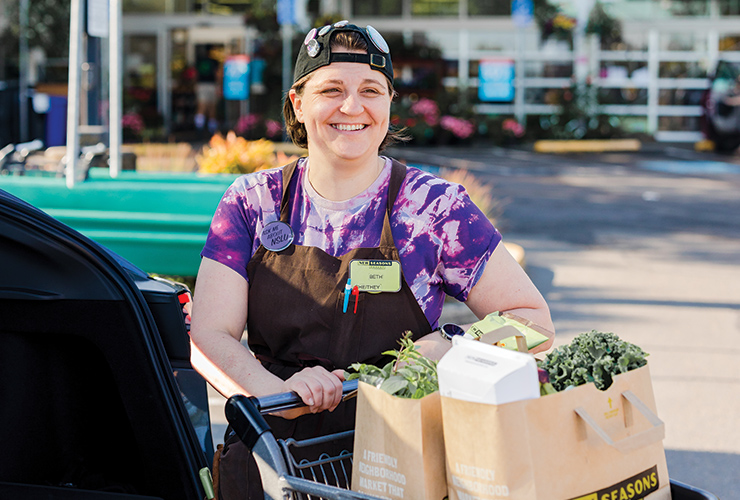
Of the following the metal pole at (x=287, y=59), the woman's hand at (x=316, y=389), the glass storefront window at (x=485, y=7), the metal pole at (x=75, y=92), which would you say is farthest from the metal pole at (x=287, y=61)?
the woman's hand at (x=316, y=389)

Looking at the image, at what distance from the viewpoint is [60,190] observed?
18.1 ft

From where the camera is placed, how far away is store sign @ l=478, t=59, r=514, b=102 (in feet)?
82.3

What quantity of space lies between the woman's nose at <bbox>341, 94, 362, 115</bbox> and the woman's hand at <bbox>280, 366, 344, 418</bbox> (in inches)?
29.3

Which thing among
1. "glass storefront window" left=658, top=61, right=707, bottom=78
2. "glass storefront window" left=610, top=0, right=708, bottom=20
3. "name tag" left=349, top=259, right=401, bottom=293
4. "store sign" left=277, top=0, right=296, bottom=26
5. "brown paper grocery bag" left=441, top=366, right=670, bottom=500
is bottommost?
"brown paper grocery bag" left=441, top=366, right=670, bottom=500

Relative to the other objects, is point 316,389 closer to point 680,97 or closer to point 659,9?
point 680,97

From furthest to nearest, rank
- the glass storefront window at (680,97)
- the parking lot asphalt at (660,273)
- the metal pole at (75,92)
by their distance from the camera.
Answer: the glass storefront window at (680,97) < the metal pole at (75,92) < the parking lot asphalt at (660,273)

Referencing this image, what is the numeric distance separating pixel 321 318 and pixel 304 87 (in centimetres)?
69

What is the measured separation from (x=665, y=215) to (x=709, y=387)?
7.06m

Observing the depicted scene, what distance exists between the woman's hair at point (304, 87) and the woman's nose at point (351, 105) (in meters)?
0.13

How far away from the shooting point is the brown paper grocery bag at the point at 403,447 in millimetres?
1538

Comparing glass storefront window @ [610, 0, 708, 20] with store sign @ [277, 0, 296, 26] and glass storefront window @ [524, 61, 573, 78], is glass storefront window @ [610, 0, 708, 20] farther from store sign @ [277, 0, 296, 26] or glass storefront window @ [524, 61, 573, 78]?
store sign @ [277, 0, 296, 26]

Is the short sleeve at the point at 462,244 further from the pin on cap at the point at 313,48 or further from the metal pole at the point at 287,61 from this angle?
the metal pole at the point at 287,61

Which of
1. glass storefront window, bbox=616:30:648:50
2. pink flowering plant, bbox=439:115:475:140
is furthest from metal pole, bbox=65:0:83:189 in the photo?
glass storefront window, bbox=616:30:648:50

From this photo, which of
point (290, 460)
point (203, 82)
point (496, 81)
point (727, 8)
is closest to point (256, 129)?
point (203, 82)
